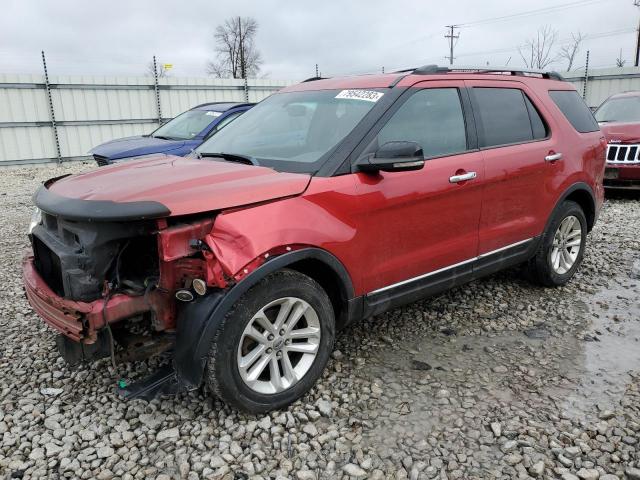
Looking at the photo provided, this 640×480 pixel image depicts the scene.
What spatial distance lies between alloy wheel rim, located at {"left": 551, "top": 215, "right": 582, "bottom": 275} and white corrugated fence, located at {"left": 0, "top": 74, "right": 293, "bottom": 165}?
10.1 metres

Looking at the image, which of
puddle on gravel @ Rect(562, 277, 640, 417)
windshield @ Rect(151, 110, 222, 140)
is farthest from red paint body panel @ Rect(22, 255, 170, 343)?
windshield @ Rect(151, 110, 222, 140)

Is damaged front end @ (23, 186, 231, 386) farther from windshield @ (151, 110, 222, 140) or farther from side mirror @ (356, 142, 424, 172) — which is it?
windshield @ (151, 110, 222, 140)

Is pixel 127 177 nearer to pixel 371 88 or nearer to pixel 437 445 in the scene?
pixel 371 88

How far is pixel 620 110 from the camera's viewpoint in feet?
30.3

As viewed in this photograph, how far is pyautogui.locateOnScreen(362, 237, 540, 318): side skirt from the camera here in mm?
3250

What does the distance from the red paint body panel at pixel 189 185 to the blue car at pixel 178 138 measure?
461 centimetres

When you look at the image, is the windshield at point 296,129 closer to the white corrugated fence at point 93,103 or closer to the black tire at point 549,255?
the black tire at point 549,255

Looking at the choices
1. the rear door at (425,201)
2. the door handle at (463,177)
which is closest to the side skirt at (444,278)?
the rear door at (425,201)

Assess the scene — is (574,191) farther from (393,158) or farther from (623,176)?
(623,176)

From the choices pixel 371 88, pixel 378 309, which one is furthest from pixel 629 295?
pixel 371 88

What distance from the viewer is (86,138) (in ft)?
48.9

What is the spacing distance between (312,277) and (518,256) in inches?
81.0

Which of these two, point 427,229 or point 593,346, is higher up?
point 427,229

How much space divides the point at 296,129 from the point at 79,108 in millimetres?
13360
